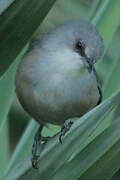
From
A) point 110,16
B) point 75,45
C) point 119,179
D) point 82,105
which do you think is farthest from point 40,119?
point 119,179

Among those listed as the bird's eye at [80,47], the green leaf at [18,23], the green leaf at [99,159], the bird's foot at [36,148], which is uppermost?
the green leaf at [18,23]

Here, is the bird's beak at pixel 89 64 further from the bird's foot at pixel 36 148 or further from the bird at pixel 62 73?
the bird's foot at pixel 36 148

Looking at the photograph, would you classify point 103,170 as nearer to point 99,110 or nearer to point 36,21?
point 99,110

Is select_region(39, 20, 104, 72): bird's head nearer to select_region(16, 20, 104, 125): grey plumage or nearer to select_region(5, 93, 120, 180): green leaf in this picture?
select_region(16, 20, 104, 125): grey plumage

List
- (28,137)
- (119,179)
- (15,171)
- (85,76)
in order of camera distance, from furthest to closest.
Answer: (119,179)
(85,76)
(28,137)
(15,171)

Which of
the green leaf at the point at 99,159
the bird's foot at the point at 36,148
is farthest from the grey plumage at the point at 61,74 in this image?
→ the green leaf at the point at 99,159

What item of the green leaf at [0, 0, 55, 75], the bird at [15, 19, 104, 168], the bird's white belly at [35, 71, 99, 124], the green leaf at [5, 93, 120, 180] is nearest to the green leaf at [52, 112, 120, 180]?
the green leaf at [5, 93, 120, 180]

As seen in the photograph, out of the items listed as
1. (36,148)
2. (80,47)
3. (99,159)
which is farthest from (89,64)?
(99,159)
